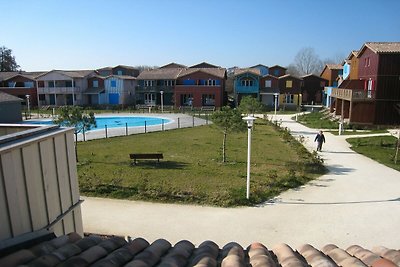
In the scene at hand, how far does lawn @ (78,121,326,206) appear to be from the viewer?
1281cm

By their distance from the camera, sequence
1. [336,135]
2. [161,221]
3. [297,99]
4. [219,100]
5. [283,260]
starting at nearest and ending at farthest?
1. [283,260]
2. [161,221]
3. [336,135]
4. [219,100]
5. [297,99]

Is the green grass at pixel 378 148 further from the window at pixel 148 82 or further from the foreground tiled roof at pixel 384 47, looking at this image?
the window at pixel 148 82

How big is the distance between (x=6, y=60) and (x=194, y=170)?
82.3m

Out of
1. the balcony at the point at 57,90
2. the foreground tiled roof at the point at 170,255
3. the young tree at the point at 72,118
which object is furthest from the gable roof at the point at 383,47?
the balcony at the point at 57,90

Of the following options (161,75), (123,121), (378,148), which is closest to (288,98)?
(161,75)

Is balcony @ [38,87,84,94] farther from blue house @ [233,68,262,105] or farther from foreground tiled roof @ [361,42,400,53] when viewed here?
foreground tiled roof @ [361,42,400,53]

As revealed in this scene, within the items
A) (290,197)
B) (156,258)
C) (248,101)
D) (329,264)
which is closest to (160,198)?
(290,197)

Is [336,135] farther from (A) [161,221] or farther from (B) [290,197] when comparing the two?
(A) [161,221]

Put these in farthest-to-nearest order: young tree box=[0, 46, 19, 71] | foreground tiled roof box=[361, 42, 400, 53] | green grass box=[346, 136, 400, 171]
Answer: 1. young tree box=[0, 46, 19, 71]
2. foreground tiled roof box=[361, 42, 400, 53]
3. green grass box=[346, 136, 400, 171]

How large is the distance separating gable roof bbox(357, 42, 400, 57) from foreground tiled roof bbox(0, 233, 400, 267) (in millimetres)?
29721

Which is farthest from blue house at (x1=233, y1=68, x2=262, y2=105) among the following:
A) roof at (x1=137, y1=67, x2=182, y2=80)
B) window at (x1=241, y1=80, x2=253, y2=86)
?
roof at (x1=137, y1=67, x2=182, y2=80)

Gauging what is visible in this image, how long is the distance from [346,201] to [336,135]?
16367 millimetres

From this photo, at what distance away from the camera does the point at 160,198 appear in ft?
40.9

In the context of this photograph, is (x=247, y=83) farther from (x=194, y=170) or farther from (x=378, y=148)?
(x=194, y=170)
